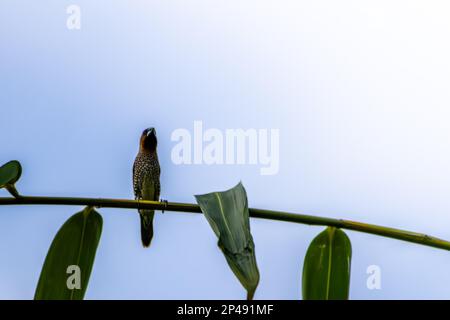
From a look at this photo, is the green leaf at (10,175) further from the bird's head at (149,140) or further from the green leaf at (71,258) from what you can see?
the bird's head at (149,140)

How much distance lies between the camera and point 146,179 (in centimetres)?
551

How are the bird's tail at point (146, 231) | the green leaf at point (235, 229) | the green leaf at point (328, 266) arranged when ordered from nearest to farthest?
the green leaf at point (235, 229) < the green leaf at point (328, 266) < the bird's tail at point (146, 231)

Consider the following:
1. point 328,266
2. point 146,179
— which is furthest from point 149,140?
point 328,266

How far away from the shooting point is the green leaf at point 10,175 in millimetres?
1282

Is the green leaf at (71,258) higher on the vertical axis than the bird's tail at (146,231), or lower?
higher

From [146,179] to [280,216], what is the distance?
4.39m

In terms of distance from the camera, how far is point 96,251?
1383mm

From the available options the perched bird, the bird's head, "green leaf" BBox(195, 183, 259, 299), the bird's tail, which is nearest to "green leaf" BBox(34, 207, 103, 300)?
"green leaf" BBox(195, 183, 259, 299)

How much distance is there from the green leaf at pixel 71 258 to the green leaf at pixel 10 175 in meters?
0.16

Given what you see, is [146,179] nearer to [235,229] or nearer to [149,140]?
[149,140]

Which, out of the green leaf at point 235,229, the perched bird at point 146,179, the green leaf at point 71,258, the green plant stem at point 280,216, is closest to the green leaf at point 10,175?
the green plant stem at point 280,216
